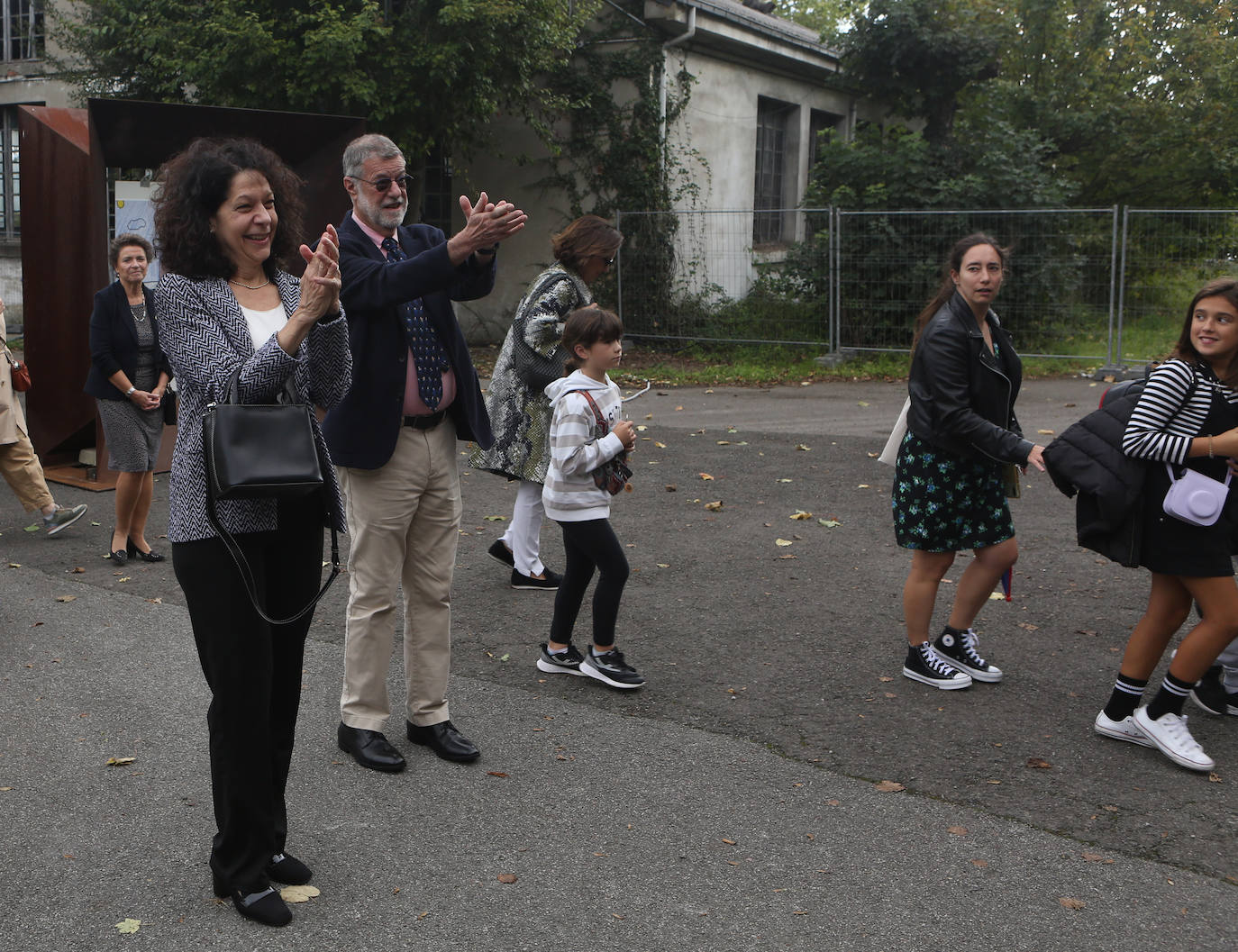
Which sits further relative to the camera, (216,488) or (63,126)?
(63,126)

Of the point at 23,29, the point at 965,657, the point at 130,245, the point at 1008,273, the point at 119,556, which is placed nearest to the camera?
the point at 965,657

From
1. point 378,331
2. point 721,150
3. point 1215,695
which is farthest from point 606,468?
point 721,150

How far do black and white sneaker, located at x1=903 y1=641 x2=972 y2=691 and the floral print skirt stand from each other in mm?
436

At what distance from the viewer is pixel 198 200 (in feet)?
10.5

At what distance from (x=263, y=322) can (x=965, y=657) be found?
10.8 feet

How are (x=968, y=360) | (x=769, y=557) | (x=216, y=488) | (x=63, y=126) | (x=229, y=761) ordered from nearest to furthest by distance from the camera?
(x=216, y=488)
(x=229, y=761)
(x=968, y=360)
(x=769, y=557)
(x=63, y=126)

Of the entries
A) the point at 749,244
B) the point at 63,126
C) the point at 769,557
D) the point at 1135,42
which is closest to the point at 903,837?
the point at 769,557

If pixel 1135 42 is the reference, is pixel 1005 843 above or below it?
below

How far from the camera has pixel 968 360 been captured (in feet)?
16.0

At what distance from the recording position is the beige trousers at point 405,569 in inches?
165

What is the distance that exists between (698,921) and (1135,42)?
797 inches

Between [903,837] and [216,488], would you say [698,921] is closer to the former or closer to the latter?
[903,837]

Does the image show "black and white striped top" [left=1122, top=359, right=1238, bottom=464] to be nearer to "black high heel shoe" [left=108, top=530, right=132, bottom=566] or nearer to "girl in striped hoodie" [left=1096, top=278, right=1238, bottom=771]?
"girl in striped hoodie" [left=1096, top=278, right=1238, bottom=771]

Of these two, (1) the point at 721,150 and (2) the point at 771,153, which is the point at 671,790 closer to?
(1) the point at 721,150
